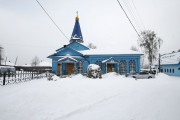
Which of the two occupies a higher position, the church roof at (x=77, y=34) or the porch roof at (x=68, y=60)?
the church roof at (x=77, y=34)

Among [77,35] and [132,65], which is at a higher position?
[77,35]

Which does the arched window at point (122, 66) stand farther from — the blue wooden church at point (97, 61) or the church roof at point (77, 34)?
the church roof at point (77, 34)

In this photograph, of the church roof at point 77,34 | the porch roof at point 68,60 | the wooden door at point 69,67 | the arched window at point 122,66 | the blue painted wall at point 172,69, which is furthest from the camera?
the blue painted wall at point 172,69

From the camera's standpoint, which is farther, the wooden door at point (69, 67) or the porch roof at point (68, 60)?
the wooden door at point (69, 67)

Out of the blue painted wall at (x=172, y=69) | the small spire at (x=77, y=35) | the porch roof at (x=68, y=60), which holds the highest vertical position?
the small spire at (x=77, y=35)

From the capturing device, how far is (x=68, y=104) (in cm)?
583

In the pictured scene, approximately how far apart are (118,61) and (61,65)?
35.5ft

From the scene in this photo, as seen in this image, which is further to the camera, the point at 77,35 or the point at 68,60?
the point at 77,35

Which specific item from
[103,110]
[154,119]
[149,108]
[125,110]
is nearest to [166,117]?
[154,119]

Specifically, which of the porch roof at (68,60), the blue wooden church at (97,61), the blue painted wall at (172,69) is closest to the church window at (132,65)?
the blue wooden church at (97,61)

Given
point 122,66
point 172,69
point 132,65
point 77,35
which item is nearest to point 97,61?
point 122,66

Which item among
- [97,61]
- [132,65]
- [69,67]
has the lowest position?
[69,67]

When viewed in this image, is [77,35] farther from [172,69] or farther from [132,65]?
[172,69]

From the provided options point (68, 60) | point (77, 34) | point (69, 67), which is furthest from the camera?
point (77, 34)
